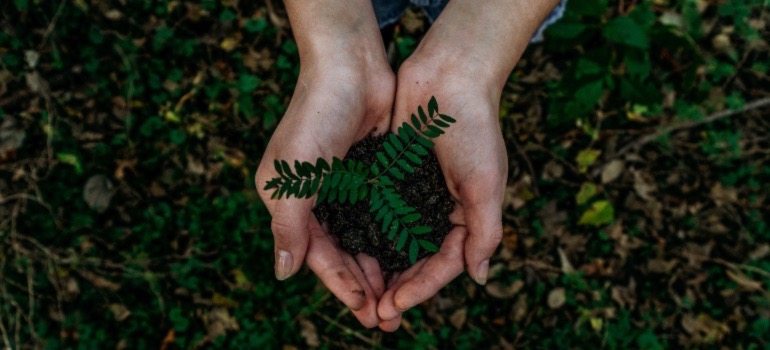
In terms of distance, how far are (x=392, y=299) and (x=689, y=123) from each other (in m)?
2.78

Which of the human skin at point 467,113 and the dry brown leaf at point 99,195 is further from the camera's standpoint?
the dry brown leaf at point 99,195

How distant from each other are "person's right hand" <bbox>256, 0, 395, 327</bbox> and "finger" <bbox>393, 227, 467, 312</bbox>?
18cm

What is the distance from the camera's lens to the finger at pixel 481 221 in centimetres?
267

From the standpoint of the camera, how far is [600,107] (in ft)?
13.5

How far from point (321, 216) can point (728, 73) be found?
3.29 meters

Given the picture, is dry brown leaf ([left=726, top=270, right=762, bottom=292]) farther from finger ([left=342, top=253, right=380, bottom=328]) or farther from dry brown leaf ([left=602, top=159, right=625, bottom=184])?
finger ([left=342, top=253, right=380, bottom=328])

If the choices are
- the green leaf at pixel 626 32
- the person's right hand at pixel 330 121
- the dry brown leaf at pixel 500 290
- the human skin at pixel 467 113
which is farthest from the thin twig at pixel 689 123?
the person's right hand at pixel 330 121

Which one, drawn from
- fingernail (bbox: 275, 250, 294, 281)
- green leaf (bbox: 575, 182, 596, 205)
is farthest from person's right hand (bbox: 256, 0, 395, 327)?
green leaf (bbox: 575, 182, 596, 205)

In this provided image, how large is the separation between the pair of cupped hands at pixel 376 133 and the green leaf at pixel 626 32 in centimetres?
101

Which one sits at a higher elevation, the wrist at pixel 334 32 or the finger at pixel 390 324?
the wrist at pixel 334 32

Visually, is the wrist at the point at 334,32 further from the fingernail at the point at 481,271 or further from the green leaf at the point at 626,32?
the green leaf at the point at 626,32

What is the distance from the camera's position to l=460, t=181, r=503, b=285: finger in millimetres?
2674

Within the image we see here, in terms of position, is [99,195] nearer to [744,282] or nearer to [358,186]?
[358,186]

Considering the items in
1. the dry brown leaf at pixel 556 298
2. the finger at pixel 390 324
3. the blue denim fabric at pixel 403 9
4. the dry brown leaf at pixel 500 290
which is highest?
the blue denim fabric at pixel 403 9
